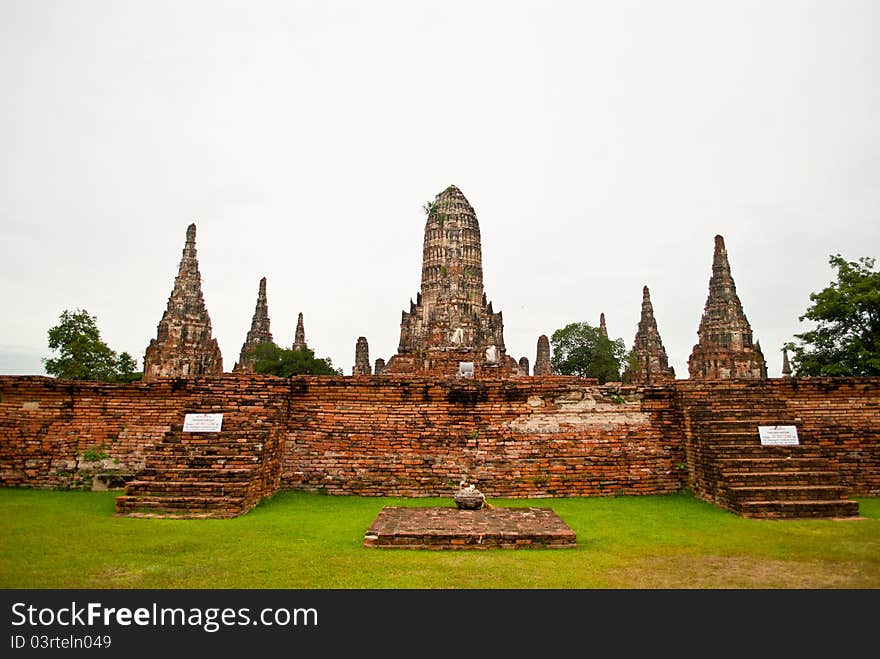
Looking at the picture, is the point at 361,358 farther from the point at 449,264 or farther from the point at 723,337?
the point at 723,337

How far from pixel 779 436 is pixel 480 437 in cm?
447

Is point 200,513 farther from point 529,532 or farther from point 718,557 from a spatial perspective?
point 718,557

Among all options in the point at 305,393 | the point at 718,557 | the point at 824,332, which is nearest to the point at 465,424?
the point at 305,393

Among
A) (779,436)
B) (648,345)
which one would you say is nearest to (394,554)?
(779,436)

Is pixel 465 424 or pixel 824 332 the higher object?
pixel 824 332

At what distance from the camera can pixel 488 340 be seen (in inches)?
1752

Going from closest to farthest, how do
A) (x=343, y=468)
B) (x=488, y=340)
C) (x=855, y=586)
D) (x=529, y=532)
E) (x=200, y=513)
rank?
1. (x=855, y=586)
2. (x=529, y=532)
3. (x=200, y=513)
4. (x=343, y=468)
5. (x=488, y=340)

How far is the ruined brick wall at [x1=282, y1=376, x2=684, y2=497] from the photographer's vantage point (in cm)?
931

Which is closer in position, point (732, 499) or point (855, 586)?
point (855, 586)

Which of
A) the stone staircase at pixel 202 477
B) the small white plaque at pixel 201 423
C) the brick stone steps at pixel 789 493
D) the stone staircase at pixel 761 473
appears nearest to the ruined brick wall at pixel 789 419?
the stone staircase at pixel 761 473

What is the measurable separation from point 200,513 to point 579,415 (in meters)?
5.89

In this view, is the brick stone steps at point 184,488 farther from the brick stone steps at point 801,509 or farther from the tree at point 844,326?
the tree at point 844,326

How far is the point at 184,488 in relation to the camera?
25.6 feet

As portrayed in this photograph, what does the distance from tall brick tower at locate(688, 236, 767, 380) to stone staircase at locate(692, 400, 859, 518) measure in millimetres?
20297
